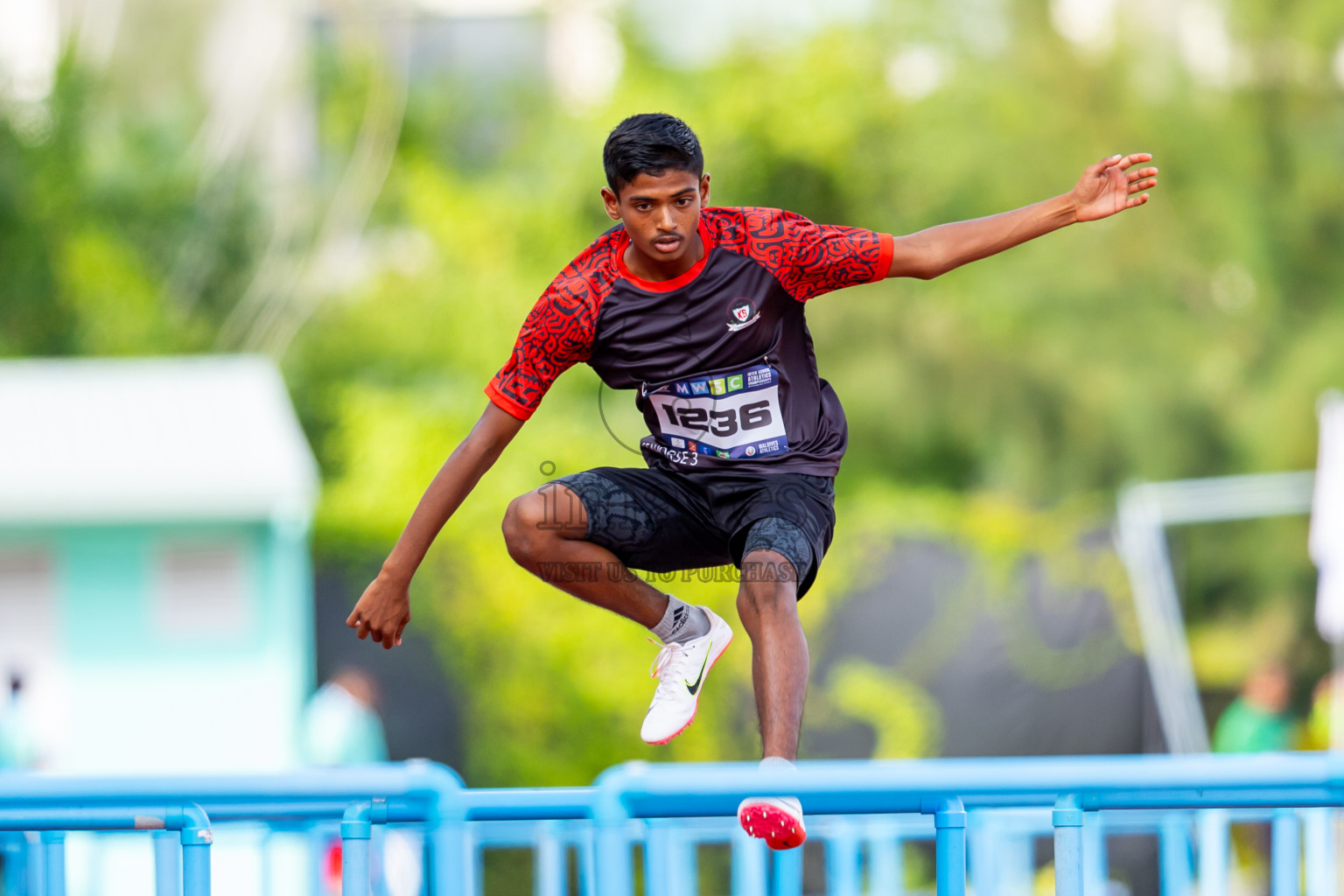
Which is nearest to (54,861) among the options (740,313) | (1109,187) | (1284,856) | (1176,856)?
(740,313)

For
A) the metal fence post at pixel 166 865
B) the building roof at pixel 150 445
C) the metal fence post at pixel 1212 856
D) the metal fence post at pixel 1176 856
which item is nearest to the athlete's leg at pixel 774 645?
the metal fence post at pixel 166 865

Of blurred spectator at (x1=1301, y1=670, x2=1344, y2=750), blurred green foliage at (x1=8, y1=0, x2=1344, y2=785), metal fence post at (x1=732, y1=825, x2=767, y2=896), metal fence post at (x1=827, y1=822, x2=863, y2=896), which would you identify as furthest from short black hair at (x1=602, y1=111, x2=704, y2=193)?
blurred green foliage at (x1=8, y1=0, x2=1344, y2=785)

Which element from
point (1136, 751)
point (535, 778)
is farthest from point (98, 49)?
point (1136, 751)

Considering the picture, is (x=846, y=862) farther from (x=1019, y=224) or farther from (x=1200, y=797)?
(x=1019, y=224)

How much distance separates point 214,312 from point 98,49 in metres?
3.15

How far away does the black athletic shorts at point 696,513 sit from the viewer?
3117 millimetres

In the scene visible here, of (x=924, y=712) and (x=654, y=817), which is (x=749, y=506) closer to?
(x=654, y=817)

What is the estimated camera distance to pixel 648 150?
2.95 m

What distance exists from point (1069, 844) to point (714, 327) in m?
1.36

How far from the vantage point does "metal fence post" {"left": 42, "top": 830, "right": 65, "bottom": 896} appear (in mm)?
3127

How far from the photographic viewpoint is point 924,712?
31.0ft

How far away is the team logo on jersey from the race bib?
4.4 inches

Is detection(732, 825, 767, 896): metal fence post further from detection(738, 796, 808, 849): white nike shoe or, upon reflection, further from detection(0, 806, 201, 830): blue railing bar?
detection(0, 806, 201, 830): blue railing bar

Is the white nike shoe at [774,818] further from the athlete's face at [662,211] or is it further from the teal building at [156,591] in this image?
the teal building at [156,591]
